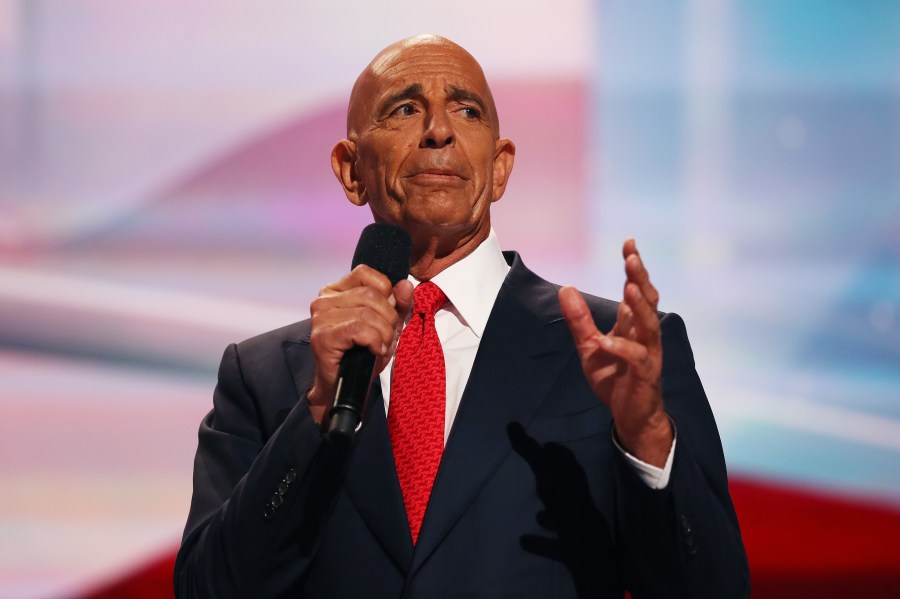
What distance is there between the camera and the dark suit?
1560mm

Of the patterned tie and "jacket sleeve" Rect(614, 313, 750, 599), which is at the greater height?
the patterned tie

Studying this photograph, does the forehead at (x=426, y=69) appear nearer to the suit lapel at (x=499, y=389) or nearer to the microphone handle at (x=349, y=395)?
the suit lapel at (x=499, y=389)

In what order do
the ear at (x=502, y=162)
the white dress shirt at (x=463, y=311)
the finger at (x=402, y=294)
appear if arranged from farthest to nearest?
the ear at (x=502, y=162)
the white dress shirt at (x=463, y=311)
the finger at (x=402, y=294)

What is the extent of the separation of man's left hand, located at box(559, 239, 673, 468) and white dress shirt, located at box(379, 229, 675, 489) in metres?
0.32

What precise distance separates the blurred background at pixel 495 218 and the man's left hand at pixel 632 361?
130cm

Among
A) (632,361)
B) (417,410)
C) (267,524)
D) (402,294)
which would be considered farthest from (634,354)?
(267,524)

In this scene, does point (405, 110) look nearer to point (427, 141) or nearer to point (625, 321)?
point (427, 141)

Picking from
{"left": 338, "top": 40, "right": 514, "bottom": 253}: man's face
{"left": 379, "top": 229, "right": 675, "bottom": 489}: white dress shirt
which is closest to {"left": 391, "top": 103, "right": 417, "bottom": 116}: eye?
{"left": 338, "top": 40, "right": 514, "bottom": 253}: man's face

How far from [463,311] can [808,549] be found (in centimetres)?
135

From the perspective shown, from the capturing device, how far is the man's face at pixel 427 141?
6.13 feet

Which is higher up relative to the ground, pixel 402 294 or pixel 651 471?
pixel 402 294

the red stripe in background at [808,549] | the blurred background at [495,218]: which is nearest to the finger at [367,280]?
the blurred background at [495,218]

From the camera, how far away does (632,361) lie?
4.73 ft

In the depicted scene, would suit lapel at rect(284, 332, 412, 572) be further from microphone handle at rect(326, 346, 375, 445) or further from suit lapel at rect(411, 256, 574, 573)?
microphone handle at rect(326, 346, 375, 445)
